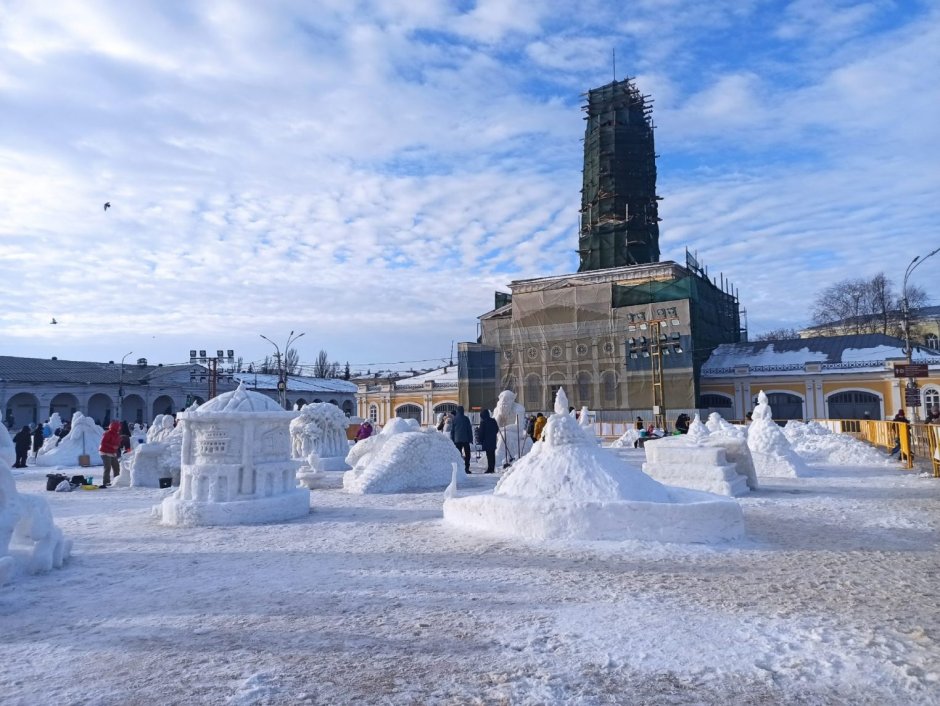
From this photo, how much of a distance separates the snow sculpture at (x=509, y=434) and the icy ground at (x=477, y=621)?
9.01m

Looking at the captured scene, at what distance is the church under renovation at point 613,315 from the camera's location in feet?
105

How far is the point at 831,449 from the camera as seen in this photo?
54.7 ft

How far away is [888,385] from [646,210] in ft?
56.1

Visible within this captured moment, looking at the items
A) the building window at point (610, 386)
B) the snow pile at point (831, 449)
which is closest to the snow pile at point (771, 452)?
the snow pile at point (831, 449)

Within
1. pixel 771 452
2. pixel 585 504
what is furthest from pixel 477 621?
pixel 771 452

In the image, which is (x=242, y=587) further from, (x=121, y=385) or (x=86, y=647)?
(x=121, y=385)

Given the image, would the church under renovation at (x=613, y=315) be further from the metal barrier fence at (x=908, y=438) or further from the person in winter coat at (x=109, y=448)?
the person in winter coat at (x=109, y=448)

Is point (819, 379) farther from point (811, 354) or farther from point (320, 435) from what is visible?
point (320, 435)

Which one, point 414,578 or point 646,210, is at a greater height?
point 646,210

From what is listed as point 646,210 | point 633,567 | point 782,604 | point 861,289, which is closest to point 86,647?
point 633,567

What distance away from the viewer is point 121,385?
41.9 m

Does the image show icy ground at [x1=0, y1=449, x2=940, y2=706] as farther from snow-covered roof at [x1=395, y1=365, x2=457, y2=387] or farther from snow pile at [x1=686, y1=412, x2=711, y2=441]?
snow-covered roof at [x1=395, y1=365, x2=457, y2=387]

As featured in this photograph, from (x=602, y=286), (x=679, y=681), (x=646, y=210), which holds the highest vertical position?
(x=646, y=210)

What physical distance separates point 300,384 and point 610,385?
3212 cm
